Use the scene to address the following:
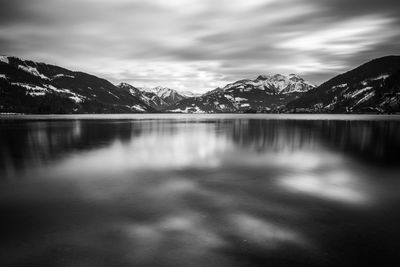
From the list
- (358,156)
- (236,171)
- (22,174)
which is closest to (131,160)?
(22,174)

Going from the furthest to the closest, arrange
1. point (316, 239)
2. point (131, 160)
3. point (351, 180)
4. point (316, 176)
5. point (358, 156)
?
point (358, 156), point (131, 160), point (316, 176), point (351, 180), point (316, 239)

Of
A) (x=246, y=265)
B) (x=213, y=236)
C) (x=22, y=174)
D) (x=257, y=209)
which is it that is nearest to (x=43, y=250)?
(x=213, y=236)

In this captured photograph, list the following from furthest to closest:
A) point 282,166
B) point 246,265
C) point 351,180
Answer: point 282,166 → point 351,180 → point 246,265

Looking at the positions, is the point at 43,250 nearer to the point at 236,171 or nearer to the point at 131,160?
the point at 236,171

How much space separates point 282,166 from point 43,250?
2288 centimetres

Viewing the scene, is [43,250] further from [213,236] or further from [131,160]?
[131,160]

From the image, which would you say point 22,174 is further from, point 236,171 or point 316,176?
point 316,176

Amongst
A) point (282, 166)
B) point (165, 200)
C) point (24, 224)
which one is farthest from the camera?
point (282, 166)

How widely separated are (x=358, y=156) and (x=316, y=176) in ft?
47.6

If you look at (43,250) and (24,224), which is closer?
Result: (43,250)

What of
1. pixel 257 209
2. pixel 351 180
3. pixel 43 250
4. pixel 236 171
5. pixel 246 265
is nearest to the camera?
pixel 246 265

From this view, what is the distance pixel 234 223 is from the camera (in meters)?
12.9

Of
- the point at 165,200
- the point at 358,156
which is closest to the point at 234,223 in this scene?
the point at 165,200

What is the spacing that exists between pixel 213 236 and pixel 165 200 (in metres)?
5.85
